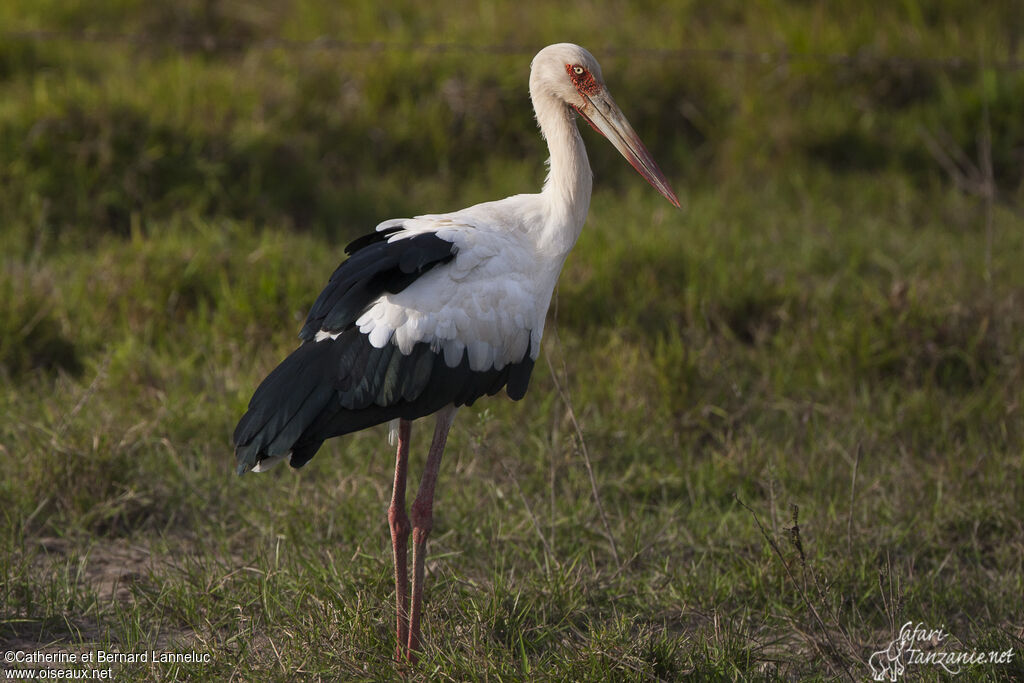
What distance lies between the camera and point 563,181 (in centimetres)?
325

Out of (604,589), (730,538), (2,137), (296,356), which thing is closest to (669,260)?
(730,538)

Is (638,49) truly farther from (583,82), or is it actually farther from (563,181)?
(563,181)

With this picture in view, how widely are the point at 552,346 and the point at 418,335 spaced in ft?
5.60

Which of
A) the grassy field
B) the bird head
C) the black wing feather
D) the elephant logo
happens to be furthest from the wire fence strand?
the elephant logo

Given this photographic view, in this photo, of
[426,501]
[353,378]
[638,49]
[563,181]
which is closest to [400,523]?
[426,501]

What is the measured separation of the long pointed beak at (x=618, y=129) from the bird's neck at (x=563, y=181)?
70mm

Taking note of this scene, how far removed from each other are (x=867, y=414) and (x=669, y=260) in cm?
116

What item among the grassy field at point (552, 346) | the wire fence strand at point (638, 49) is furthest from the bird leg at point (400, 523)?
the wire fence strand at point (638, 49)

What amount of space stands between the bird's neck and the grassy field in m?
0.52

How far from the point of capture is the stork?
113 inches

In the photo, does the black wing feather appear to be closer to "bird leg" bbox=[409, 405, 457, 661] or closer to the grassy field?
"bird leg" bbox=[409, 405, 457, 661]

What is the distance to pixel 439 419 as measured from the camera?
10.2 feet

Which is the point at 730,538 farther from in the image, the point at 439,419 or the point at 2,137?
the point at 2,137

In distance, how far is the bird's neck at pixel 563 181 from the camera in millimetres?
3197
